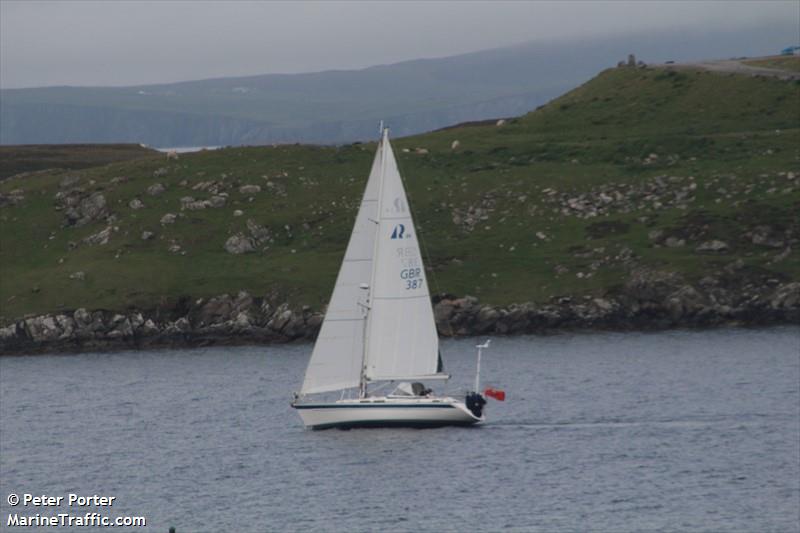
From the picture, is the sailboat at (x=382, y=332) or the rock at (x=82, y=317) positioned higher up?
the sailboat at (x=382, y=332)

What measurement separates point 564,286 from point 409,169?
28.5 meters

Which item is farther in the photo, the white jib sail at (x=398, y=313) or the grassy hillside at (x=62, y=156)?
the grassy hillside at (x=62, y=156)

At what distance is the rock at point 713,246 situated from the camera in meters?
114

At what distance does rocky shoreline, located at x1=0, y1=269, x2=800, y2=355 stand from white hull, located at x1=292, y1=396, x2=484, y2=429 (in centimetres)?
3233


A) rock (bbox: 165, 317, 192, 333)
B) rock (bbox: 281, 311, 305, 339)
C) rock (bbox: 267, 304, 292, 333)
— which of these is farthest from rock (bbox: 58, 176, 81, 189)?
rock (bbox: 281, 311, 305, 339)

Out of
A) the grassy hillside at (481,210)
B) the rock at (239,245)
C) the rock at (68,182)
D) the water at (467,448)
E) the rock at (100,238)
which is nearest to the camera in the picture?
the water at (467,448)

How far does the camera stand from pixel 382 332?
73000 millimetres

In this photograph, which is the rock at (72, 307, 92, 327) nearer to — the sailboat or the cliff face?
the cliff face

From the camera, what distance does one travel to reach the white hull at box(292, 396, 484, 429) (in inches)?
2854

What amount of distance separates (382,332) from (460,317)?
1392 inches

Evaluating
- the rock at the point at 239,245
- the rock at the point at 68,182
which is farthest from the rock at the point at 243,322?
the rock at the point at 68,182

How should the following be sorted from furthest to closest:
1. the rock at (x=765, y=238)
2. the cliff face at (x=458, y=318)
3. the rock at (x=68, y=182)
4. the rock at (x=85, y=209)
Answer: the rock at (x=68, y=182) < the rock at (x=85, y=209) < the rock at (x=765, y=238) < the cliff face at (x=458, y=318)

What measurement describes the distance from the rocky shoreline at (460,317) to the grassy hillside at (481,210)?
135 centimetres

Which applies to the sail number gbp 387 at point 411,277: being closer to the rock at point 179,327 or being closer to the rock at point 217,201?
the rock at point 179,327
